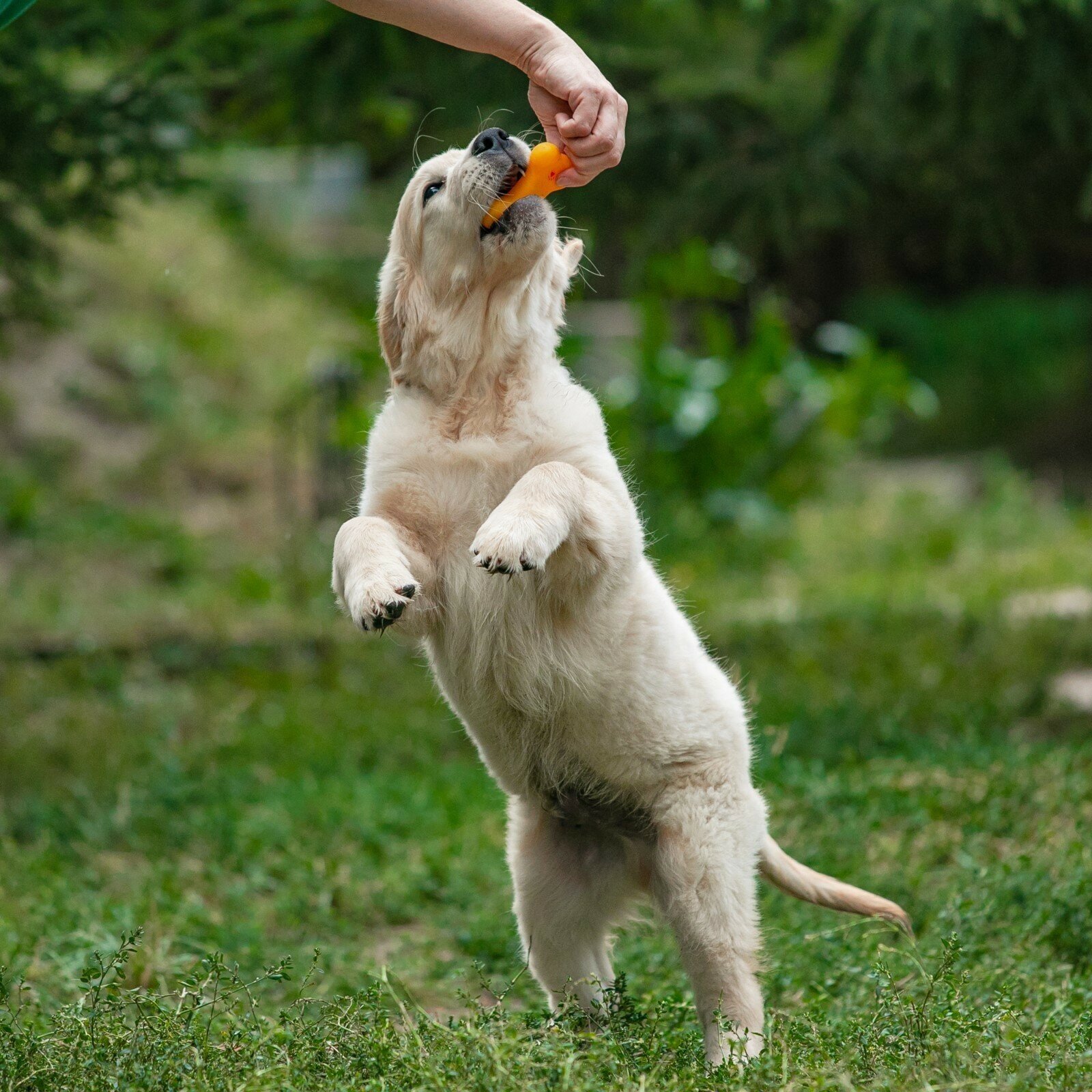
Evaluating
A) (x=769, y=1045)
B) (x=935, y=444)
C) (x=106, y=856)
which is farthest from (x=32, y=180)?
(x=935, y=444)

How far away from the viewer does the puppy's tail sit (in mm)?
3555

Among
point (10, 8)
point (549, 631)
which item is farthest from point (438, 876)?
point (10, 8)

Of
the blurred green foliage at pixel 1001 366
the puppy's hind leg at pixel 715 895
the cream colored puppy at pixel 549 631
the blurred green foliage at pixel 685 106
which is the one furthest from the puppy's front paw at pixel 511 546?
the blurred green foliage at pixel 1001 366

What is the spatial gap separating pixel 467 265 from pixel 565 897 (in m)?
1.61

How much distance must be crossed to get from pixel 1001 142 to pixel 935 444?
1016cm

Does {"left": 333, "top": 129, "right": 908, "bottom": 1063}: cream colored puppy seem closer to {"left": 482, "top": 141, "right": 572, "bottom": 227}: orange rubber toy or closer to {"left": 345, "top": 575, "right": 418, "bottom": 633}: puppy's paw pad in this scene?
{"left": 482, "top": 141, "right": 572, "bottom": 227}: orange rubber toy

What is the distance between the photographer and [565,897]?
137 inches

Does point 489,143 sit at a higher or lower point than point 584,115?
lower

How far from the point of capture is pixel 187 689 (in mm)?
7352

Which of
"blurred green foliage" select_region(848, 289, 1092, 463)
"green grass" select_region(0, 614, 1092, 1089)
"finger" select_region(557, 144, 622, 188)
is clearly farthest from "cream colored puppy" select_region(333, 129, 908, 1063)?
"blurred green foliage" select_region(848, 289, 1092, 463)

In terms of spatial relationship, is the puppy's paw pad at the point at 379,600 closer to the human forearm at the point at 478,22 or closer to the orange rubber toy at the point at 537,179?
the orange rubber toy at the point at 537,179

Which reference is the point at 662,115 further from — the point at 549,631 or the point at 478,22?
the point at 549,631

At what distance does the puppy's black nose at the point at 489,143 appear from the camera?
336 cm

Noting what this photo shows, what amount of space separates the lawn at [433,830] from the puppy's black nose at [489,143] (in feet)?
6.35
